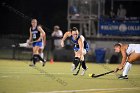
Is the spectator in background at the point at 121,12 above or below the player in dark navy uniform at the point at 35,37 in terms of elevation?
above

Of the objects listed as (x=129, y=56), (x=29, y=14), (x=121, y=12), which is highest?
(x=121, y=12)

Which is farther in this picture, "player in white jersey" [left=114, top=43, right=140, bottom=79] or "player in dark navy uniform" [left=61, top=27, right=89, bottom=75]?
"player in dark navy uniform" [left=61, top=27, right=89, bottom=75]

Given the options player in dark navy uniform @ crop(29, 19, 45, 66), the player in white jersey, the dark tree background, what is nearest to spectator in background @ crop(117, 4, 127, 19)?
the dark tree background

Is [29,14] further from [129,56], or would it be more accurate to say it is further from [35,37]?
[129,56]

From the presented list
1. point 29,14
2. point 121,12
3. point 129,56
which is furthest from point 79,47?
point 29,14

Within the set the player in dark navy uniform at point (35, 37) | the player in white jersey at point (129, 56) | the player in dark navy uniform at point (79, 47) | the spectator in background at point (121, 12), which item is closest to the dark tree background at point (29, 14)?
the spectator in background at point (121, 12)

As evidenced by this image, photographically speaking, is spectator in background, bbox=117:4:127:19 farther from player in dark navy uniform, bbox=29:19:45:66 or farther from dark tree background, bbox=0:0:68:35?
player in dark navy uniform, bbox=29:19:45:66

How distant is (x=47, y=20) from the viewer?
3681cm

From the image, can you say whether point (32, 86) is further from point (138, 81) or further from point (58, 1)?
point (58, 1)

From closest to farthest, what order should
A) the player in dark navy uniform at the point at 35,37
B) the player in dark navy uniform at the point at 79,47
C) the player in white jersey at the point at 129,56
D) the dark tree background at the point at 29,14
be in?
the player in white jersey at the point at 129,56
the player in dark navy uniform at the point at 79,47
the player in dark navy uniform at the point at 35,37
the dark tree background at the point at 29,14

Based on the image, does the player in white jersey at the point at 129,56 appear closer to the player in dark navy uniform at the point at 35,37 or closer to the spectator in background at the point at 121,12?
the player in dark navy uniform at the point at 35,37

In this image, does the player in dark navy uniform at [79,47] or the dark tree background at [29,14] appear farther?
the dark tree background at [29,14]

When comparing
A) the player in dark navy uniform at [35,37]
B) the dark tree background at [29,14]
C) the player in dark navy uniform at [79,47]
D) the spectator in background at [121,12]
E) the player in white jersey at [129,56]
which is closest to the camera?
the player in white jersey at [129,56]

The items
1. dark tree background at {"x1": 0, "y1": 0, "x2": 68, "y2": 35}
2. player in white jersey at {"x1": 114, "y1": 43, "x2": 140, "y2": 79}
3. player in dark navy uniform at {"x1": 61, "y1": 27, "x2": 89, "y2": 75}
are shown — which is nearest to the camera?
player in white jersey at {"x1": 114, "y1": 43, "x2": 140, "y2": 79}
